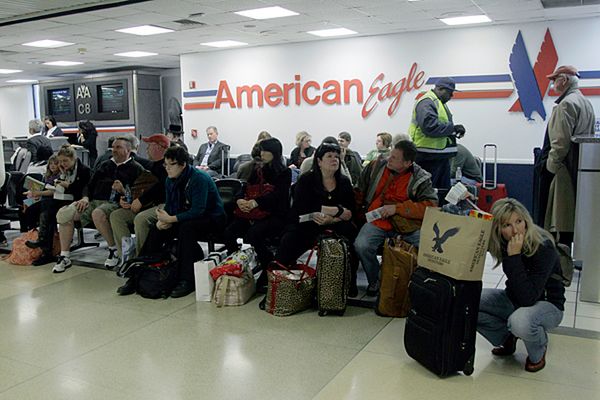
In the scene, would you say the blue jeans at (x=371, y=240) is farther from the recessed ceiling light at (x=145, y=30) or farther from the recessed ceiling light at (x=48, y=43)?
the recessed ceiling light at (x=48, y=43)

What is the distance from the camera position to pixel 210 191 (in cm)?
505

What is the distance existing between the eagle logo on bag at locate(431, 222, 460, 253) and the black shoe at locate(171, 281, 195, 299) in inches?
93.3

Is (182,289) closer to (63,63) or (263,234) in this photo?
(263,234)

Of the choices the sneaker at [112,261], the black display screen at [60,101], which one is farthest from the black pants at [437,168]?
the black display screen at [60,101]

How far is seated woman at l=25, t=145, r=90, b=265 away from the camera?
233 inches

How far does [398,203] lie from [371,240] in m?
0.35

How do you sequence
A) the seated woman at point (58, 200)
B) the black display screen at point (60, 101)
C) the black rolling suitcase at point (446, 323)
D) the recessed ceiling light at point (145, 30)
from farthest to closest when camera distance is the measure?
the black display screen at point (60, 101)
the recessed ceiling light at point (145, 30)
the seated woman at point (58, 200)
the black rolling suitcase at point (446, 323)

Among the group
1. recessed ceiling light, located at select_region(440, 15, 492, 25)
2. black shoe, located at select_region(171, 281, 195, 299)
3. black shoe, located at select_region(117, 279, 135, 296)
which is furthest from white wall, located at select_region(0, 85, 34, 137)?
black shoe, located at select_region(171, 281, 195, 299)

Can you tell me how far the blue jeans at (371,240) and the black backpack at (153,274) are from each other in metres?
1.59

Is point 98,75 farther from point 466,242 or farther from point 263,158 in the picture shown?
point 466,242

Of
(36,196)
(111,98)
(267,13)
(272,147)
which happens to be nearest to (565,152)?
(272,147)

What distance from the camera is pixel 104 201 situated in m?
5.79

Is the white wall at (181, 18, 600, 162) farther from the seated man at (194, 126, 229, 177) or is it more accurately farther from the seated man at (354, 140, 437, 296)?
the seated man at (354, 140, 437, 296)

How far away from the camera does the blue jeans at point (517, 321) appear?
9.97 feet
